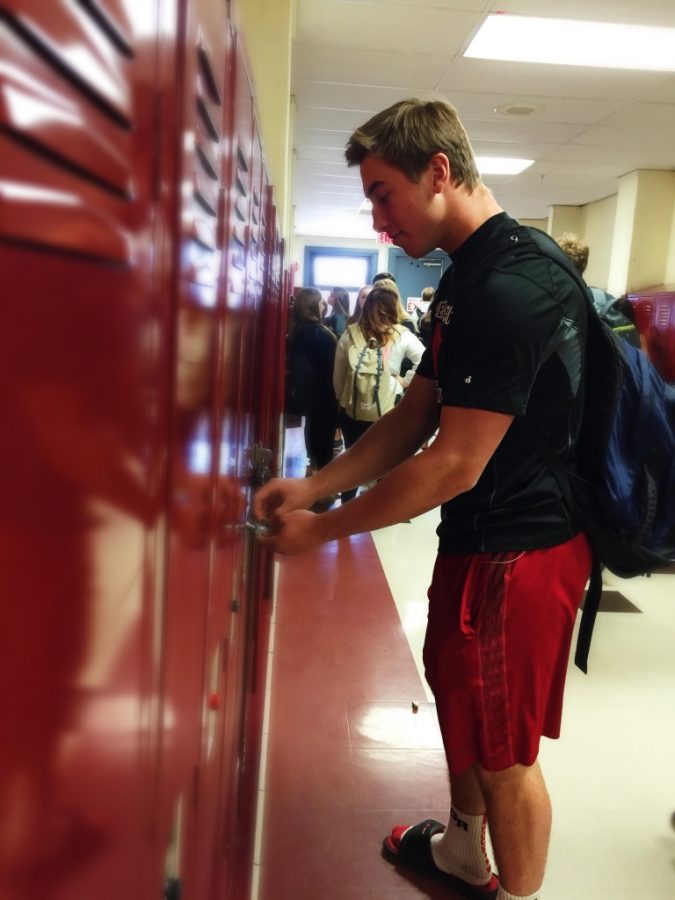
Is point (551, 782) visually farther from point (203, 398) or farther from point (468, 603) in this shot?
point (203, 398)

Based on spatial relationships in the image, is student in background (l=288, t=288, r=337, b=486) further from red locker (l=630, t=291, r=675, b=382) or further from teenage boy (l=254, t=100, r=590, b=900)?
teenage boy (l=254, t=100, r=590, b=900)

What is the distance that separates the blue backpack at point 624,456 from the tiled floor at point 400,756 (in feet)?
3.05

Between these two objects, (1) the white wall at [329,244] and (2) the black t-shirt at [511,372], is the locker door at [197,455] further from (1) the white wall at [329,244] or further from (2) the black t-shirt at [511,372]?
(1) the white wall at [329,244]

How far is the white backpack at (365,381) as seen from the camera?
3.89 metres

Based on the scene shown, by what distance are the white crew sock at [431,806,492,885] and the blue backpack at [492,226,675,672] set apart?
76cm

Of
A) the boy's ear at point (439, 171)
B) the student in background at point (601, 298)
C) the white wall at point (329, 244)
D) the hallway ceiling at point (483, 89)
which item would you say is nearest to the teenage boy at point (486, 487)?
the boy's ear at point (439, 171)

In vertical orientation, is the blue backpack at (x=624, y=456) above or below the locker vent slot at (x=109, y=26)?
below

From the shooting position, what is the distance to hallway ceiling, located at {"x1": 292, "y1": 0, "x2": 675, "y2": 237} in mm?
3566

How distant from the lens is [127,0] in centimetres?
30

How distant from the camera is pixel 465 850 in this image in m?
1.61

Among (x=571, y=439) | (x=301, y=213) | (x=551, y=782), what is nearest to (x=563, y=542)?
(x=571, y=439)

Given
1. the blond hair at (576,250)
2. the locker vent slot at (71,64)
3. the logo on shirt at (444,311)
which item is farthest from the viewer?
the blond hair at (576,250)

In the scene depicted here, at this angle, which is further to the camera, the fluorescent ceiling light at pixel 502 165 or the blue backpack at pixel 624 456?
the fluorescent ceiling light at pixel 502 165

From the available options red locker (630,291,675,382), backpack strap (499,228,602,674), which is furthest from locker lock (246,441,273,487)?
red locker (630,291,675,382)
